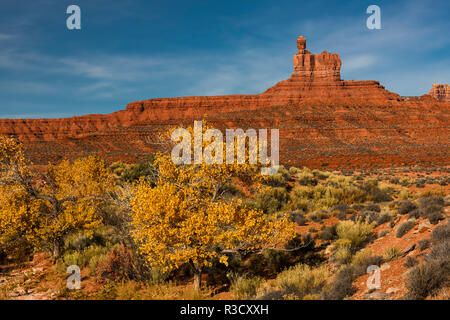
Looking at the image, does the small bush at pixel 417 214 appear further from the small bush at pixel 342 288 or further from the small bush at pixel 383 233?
the small bush at pixel 342 288

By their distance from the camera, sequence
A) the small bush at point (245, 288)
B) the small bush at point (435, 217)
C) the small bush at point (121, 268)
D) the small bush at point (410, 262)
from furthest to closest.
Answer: the small bush at point (121, 268) < the small bush at point (435, 217) < the small bush at point (245, 288) < the small bush at point (410, 262)

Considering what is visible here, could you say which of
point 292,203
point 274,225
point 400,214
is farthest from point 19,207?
point 400,214

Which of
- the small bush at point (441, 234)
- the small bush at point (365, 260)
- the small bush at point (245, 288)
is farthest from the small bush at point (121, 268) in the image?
the small bush at point (441, 234)

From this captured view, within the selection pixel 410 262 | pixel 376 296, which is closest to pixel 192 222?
pixel 376 296

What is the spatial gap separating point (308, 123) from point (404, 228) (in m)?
77.2

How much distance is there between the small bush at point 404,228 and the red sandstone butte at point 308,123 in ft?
109

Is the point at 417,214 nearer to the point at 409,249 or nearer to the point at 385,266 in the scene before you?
the point at 409,249

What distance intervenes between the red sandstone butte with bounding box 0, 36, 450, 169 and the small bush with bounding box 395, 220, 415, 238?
33.1m

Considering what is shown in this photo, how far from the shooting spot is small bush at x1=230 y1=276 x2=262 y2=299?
7971mm

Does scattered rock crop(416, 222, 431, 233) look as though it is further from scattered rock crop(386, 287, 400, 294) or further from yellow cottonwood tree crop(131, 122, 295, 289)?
yellow cottonwood tree crop(131, 122, 295, 289)

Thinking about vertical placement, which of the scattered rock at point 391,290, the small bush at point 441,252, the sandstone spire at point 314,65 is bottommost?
the scattered rock at point 391,290

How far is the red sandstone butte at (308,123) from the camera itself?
5597 cm
